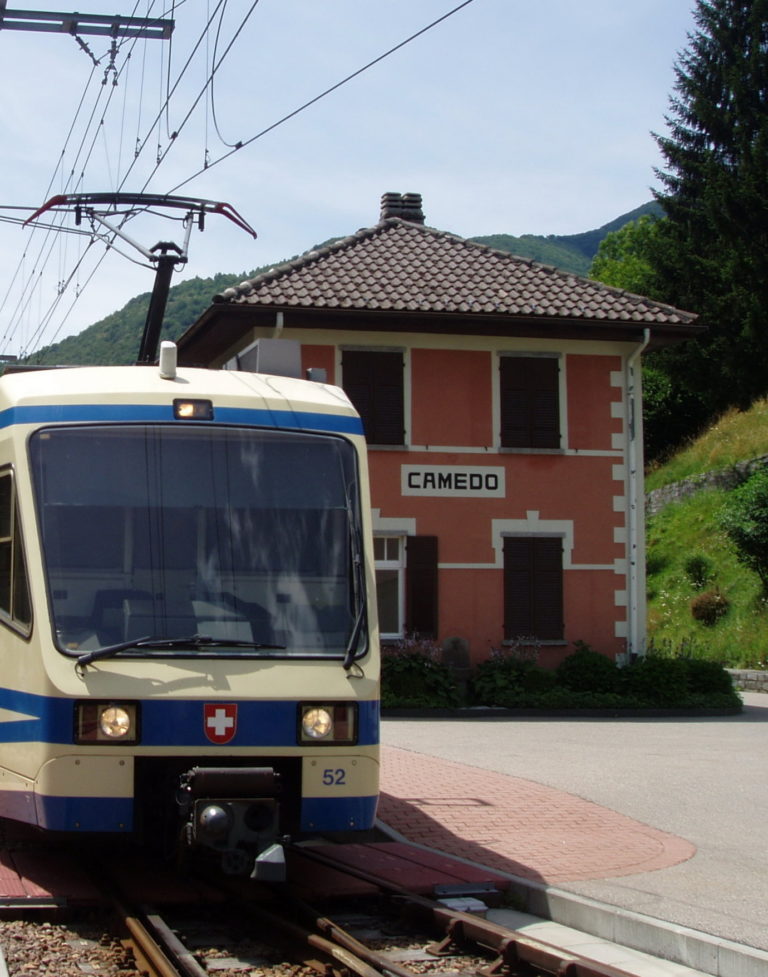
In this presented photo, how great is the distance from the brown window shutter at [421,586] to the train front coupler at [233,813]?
15831 mm

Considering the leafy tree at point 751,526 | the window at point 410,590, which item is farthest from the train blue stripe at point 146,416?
the leafy tree at point 751,526

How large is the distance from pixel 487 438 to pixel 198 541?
639 inches

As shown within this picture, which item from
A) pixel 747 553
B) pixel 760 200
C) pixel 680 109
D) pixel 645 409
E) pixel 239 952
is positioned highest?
pixel 680 109

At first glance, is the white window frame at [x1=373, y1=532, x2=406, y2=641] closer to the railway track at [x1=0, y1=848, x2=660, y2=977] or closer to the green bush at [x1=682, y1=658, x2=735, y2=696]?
the green bush at [x1=682, y1=658, x2=735, y2=696]

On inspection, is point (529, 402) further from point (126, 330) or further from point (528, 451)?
point (126, 330)

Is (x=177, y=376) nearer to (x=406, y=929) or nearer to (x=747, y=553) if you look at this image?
(x=406, y=929)

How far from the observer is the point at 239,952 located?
7156 millimetres

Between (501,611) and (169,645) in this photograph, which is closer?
(169,645)

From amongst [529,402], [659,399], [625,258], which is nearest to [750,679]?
[529,402]

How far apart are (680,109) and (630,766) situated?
1631 inches

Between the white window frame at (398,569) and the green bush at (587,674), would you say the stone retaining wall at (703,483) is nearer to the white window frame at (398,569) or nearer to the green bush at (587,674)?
the green bush at (587,674)

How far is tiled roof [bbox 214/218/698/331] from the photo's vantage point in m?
23.5

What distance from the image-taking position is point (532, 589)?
23.8 meters

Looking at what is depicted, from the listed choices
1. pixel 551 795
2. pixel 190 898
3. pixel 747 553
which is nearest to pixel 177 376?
pixel 190 898
